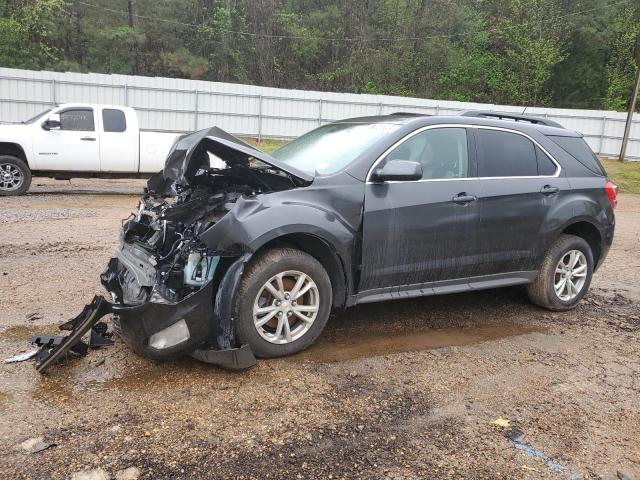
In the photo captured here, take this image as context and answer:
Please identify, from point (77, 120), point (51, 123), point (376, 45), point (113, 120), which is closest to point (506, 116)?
point (113, 120)

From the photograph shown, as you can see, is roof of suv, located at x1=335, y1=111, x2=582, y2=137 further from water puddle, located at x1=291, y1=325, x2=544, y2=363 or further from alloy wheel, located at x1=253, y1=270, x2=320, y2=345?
water puddle, located at x1=291, y1=325, x2=544, y2=363

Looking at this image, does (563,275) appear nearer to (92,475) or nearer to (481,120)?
(481,120)

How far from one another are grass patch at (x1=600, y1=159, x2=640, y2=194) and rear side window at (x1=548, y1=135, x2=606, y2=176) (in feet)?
54.1

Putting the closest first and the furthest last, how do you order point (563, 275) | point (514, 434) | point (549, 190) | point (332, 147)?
point (514, 434)
point (332, 147)
point (549, 190)
point (563, 275)

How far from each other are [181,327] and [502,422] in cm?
203

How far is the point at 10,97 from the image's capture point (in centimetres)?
2097

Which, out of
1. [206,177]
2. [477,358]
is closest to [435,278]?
[477,358]

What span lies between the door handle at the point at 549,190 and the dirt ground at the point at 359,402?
1.20 m

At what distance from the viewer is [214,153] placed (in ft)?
13.1

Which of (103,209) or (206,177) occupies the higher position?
(206,177)

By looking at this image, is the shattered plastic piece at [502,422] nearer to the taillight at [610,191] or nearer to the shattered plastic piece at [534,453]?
the shattered plastic piece at [534,453]

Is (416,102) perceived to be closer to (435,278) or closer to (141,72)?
(435,278)

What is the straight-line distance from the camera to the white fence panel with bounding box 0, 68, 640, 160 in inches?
837

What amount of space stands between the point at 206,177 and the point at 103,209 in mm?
7056
